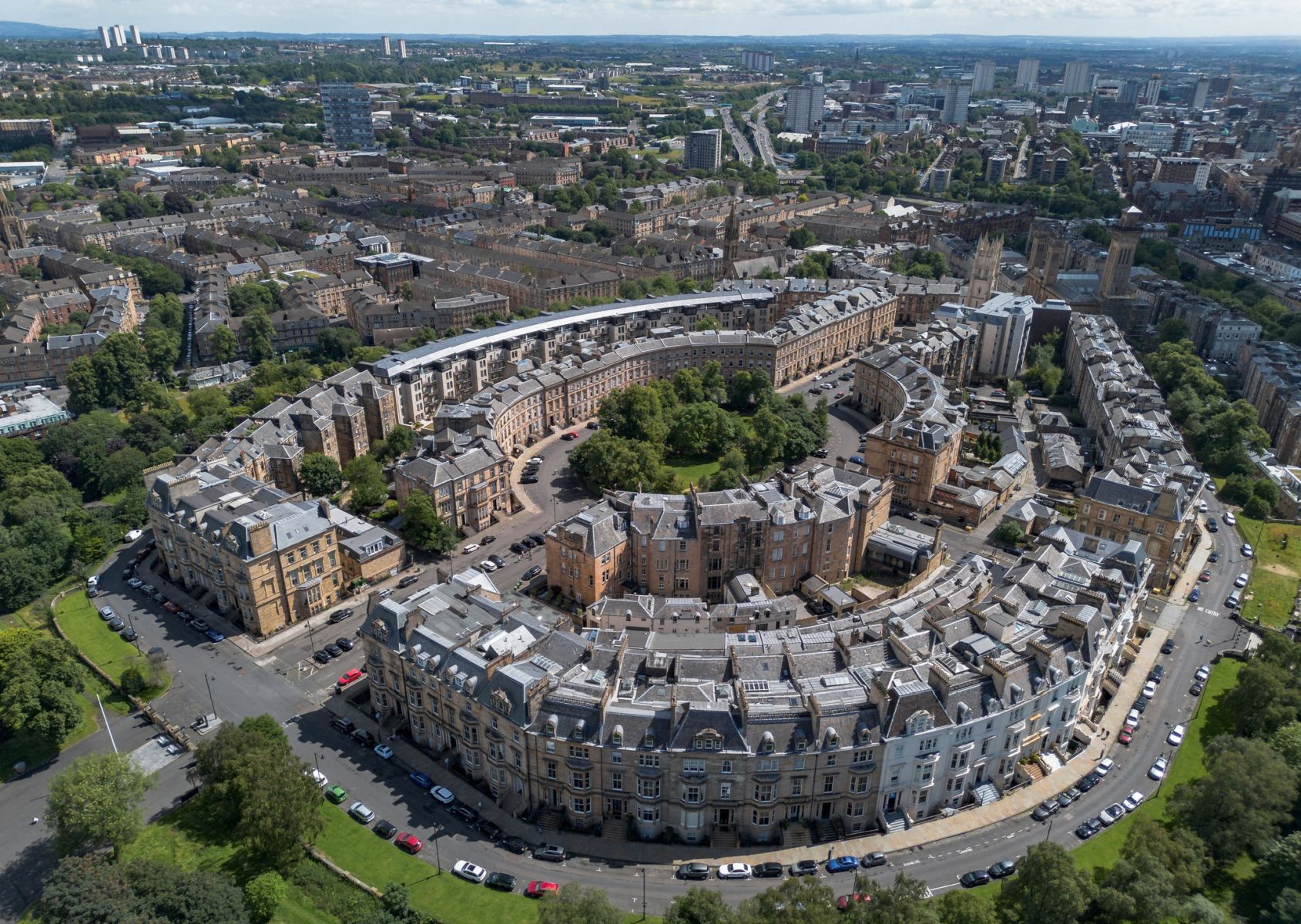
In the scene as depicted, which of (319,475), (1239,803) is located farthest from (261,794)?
(1239,803)

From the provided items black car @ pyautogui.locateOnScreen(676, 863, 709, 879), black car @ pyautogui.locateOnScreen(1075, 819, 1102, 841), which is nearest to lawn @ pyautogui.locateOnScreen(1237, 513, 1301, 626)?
black car @ pyautogui.locateOnScreen(1075, 819, 1102, 841)

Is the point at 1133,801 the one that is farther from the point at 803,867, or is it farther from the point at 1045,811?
the point at 803,867

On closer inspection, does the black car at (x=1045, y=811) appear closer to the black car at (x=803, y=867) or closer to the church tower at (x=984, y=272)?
the black car at (x=803, y=867)

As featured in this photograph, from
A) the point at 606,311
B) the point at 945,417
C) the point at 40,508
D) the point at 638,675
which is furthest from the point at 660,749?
the point at 606,311

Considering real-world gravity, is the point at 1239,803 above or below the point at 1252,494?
above

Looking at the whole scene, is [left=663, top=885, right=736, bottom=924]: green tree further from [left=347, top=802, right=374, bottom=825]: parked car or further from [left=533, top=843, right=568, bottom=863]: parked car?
[left=347, top=802, right=374, bottom=825]: parked car

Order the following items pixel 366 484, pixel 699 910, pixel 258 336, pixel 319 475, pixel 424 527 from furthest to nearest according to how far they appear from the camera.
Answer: pixel 258 336
pixel 319 475
pixel 366 484
pixel 424 527
pixel 699 910

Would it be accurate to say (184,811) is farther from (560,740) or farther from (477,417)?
(477,417)
